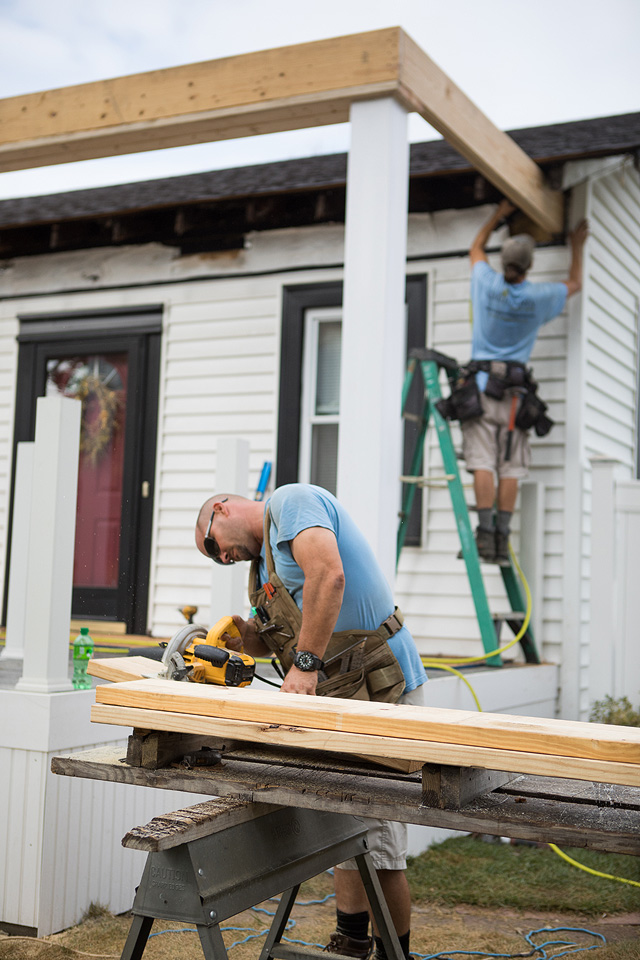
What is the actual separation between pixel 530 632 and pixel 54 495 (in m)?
3.88

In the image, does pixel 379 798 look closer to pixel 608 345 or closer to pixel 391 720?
pixel 391 720

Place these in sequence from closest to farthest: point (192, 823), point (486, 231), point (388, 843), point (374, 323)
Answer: point (192, 823) < point (388, 843) < point (374, 323) < point (486, 231)

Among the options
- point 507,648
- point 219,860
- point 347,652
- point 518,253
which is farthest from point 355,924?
point 518,253

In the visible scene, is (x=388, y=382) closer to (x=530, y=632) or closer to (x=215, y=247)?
(x=530, y=632)

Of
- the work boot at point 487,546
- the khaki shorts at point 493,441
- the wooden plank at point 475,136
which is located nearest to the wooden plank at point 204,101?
the wooden plank at point 475,136

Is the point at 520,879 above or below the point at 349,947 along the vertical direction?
below

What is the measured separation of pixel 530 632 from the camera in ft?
22.2

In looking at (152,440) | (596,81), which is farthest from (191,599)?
(596,81)

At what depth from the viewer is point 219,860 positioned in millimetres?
2412

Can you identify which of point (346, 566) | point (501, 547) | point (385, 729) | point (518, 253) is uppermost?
point (518, 253)

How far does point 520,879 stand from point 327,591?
2721 millimetres

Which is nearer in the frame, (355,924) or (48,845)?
(355,924)

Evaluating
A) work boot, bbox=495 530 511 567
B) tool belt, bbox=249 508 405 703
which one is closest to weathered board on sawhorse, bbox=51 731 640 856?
tool belt, bbox=249 508 405 703

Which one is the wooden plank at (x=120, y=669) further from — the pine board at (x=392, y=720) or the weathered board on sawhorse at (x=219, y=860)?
the weathered board on sawhorse at (x=219, y=860)
